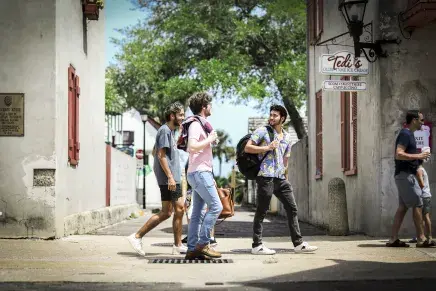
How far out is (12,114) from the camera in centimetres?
1280

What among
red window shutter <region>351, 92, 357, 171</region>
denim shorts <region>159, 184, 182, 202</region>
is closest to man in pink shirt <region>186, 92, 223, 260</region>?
denim shorts <region>159, 184, 182, 202</region>

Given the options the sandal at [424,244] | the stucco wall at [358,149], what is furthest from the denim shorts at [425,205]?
the stucco wall at [358,149]

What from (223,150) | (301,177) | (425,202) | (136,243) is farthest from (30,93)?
(223,150)

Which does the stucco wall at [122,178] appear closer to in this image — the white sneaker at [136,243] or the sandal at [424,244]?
the white sneaker at [136,243]

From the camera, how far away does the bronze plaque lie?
41.9 ft

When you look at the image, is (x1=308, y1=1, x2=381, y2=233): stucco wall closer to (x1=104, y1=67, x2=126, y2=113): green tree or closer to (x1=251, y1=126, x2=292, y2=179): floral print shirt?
(x1=251, y1=126, x2=292, y2=179): floral print shirt

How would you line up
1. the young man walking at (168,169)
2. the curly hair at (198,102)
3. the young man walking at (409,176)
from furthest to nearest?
the young man walking at (409,176) → the young man walking at (168,169) → the curly hair at (198,102)

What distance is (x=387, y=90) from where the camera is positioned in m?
12.9

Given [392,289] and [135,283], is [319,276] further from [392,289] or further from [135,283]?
[135,283]

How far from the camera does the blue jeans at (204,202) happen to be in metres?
9.54

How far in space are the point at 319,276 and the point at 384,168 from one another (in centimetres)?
512

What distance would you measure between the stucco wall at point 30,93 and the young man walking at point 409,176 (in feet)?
16.2

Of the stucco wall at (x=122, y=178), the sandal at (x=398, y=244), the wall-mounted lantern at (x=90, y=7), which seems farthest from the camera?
the stucco wall at (x=122, y=178)

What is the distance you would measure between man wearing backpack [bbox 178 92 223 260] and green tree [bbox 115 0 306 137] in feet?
85.6
